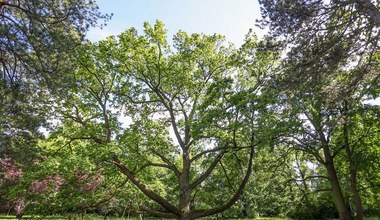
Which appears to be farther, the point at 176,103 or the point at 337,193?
the point at 176,103

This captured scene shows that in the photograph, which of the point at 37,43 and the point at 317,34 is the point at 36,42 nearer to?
the point at 37,43

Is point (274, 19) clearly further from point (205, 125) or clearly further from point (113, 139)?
point (113, 139)

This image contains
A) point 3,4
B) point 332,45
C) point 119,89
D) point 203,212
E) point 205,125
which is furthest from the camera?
point 119,89

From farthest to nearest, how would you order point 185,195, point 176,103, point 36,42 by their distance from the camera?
point 176,103
point 185,195
point 36,42

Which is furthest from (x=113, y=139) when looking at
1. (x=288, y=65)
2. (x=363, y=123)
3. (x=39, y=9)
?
(x=363, y=123)

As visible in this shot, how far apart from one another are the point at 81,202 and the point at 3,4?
871 cm

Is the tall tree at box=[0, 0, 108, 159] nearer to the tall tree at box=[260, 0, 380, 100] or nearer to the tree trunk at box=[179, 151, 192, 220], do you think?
the tall tree at box=[260, 0, 380, 100]

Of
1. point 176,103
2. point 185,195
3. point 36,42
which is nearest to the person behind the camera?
point 36,42

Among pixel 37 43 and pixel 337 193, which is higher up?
pixel 37 43

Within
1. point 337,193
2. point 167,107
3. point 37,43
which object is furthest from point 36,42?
point 337,193

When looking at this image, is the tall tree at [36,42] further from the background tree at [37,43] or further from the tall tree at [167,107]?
the tall tree at [167,107]

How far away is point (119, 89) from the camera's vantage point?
15320mm

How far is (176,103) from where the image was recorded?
1678 centimetres

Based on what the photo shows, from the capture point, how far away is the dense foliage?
8750 mm
